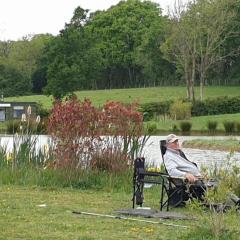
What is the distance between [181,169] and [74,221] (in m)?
2.49

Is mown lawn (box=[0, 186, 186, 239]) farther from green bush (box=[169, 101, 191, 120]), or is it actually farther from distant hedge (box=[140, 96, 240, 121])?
distant hedge (box=[140, 96, 240, 121])

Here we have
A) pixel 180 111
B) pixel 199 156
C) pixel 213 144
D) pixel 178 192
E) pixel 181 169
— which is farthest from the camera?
pixel 180 111

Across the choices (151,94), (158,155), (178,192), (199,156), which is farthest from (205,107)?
(178,192)

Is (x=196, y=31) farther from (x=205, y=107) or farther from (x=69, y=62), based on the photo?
(x=69, y=62)

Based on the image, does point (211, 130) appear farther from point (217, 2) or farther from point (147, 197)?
point (147, 197)

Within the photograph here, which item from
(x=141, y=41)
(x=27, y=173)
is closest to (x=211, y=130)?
(x=27, y=173)

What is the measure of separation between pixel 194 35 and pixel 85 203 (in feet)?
188

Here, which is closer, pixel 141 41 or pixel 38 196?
pixel 38 196

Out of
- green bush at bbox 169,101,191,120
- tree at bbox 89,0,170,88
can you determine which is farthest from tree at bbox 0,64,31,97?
green bush at bbox 169,101,191,120

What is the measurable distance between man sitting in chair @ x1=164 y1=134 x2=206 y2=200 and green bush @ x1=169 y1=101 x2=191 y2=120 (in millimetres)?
43095

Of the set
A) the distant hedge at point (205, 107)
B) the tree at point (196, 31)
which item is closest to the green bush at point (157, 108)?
the distant hedge at point (205, 107)

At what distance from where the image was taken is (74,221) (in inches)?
320

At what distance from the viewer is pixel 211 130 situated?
46.2 metres

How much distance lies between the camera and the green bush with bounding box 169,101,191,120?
2106 inches
